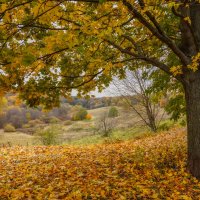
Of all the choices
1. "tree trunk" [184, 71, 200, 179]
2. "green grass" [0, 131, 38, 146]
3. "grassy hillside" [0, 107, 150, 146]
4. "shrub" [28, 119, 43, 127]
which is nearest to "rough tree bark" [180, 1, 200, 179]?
"tree trunk" [184, 71, 200, 179]

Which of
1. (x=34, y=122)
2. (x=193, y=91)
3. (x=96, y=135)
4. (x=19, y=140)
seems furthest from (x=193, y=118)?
(x=34, y=122)

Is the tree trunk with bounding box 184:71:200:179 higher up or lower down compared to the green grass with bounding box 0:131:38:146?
higher up

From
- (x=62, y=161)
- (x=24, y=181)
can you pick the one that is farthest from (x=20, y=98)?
(x=62, y=161)

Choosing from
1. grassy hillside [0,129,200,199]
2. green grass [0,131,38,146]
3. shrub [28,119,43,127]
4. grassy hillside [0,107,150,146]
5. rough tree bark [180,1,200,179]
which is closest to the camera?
grassy hillside [0,129,200,199]

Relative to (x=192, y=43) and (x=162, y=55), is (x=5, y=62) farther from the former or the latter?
(x=162, y=55)

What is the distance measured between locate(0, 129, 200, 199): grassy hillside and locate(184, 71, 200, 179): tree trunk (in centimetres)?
39

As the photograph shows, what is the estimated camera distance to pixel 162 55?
10562mm

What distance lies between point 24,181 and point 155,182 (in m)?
3.22

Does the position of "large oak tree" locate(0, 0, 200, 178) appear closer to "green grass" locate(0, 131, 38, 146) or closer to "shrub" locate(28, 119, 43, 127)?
"green grass" locate(0, 131, 38, 146)

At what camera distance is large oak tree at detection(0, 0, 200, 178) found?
5184 mm

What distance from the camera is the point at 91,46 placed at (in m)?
6.27

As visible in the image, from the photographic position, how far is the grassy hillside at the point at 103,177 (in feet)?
19.9

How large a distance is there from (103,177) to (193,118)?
8.83 feet

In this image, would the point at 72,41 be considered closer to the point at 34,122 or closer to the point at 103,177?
the point at 103,177
